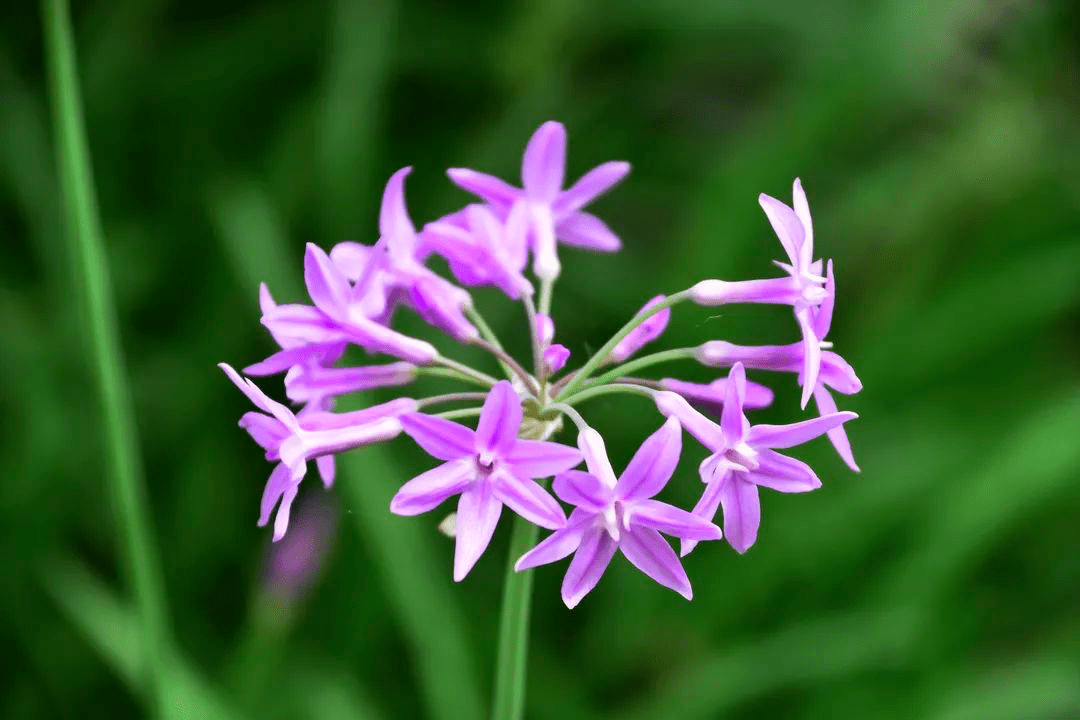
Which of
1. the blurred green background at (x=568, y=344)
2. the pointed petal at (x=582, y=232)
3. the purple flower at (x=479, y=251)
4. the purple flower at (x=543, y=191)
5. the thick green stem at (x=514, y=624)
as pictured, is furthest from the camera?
the blurred green background at (x=568, y=344)

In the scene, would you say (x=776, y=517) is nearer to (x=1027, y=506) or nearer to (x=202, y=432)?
(x=1027, y=506)

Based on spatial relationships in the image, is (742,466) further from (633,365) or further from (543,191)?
(543,191)

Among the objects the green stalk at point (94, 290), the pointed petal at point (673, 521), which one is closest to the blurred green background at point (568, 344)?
the green stalk at point (94, 290)

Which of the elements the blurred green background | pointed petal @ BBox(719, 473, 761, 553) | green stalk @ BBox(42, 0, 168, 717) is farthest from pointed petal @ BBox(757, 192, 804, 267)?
the blurred green background

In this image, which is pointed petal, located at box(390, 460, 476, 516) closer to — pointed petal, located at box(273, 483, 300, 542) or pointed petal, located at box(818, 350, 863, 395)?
pointed petal, located at box(273, 483, 300, 542)

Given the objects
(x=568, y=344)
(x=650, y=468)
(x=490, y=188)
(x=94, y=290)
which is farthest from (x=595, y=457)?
(x=568, y=344)

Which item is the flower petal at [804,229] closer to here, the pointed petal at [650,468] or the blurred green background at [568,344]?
the pointed petal at [650,468]
